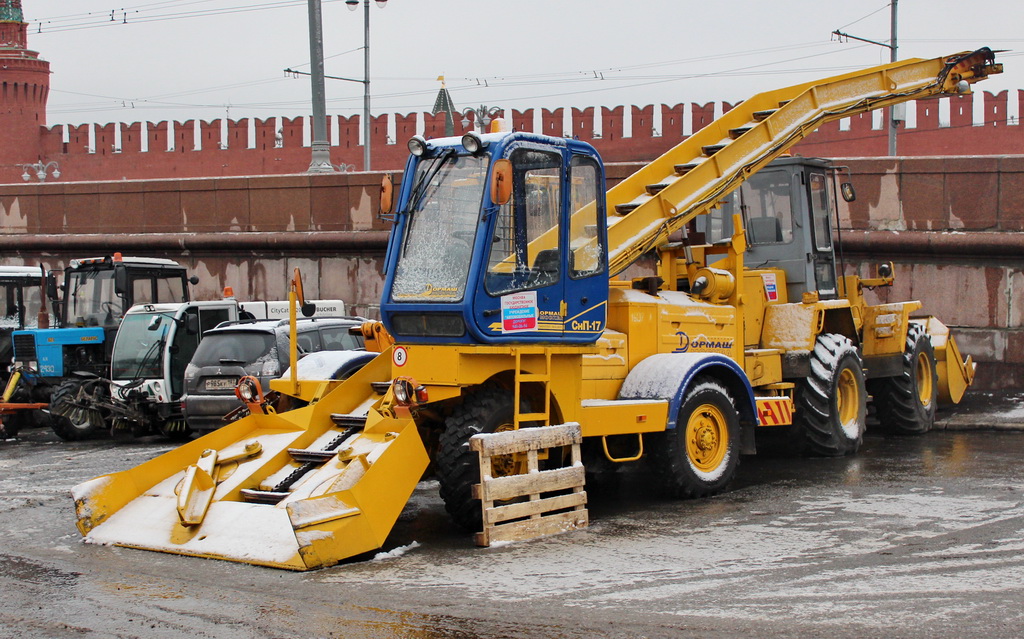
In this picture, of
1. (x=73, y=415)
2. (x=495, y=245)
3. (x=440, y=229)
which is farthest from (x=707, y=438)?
(x=73, y=415)

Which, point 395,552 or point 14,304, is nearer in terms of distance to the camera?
point 395,552

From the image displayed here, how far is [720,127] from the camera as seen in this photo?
11.4 m

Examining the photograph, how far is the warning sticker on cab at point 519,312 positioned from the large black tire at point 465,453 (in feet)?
1.70

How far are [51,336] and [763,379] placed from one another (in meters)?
10.6

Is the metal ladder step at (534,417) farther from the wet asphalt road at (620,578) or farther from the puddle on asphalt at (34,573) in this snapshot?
the puddle on asphalt at (34,573)

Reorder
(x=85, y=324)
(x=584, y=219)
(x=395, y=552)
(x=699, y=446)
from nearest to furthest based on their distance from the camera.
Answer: (x=395, y=552), (x=584, y=219), (x=699, y=446), (x=85, y=324)

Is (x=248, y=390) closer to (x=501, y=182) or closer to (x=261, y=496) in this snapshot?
(x=261, y=496)

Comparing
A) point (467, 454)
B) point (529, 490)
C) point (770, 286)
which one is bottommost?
point (529, 490)

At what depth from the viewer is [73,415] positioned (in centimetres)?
1567

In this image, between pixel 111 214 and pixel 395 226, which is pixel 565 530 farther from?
pixel 111 214

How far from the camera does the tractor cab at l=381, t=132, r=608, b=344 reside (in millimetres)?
8102

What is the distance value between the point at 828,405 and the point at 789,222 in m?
2.02

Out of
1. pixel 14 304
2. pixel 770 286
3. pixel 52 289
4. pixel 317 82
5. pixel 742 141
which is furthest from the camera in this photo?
pixel 317 82

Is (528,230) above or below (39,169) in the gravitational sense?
below
